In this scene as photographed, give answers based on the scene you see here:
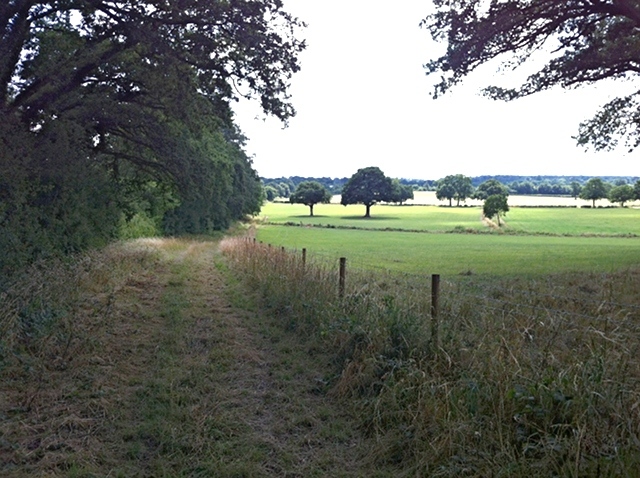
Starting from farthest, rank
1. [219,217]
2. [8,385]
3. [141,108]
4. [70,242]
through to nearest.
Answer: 1. [219,217]
2. [141,108]
3. [70,242]
4. [8,385]

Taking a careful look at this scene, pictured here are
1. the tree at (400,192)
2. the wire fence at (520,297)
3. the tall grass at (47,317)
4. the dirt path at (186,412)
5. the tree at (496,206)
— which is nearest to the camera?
the dirt path at (186,412)

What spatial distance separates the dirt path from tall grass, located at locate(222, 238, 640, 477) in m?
0.46

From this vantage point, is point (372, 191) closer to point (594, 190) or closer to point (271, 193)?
point (594, 190)

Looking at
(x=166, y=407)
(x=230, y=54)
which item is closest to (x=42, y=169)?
(x=230, y=54)

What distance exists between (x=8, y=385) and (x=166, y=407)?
2111 mm

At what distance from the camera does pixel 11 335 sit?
22.7 ft

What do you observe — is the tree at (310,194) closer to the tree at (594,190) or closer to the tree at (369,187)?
the tree at (369,187)

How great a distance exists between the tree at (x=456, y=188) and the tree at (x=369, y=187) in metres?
37.0

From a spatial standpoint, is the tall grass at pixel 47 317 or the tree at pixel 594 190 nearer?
the tall grass at pixel 47 317

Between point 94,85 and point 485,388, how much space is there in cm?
1679

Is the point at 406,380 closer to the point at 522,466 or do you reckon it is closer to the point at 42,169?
the point at 522,466

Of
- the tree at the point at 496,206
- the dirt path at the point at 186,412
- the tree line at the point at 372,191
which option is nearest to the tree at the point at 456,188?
the tree line at the point at 372,191

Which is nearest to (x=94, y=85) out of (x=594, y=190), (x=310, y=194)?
(x=310, y=194)

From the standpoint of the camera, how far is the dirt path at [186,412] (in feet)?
14.4
